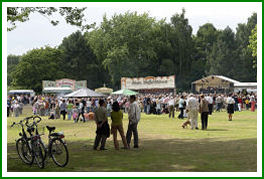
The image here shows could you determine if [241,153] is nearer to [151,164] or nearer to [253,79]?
[151,164]

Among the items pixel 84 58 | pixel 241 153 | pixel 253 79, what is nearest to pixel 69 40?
pixel 84 58

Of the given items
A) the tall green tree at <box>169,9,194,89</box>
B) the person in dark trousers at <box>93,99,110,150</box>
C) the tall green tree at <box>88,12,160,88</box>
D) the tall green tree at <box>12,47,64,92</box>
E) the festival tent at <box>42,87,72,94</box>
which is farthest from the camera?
the tall green tree at <box>12,47,64,92</box>

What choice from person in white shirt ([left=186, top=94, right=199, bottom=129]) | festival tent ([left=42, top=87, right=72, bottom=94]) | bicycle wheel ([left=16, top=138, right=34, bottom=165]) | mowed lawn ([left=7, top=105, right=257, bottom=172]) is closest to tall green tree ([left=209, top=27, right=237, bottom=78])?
festival tent ([left=42, top=87, right=72, bottom=94])

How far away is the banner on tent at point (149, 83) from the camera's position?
54844 millimetres

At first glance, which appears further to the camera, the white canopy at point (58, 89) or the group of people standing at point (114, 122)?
the white canopy at point (58, 89)

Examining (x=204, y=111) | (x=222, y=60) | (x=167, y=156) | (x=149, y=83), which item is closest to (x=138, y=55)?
(x=222, y=60)

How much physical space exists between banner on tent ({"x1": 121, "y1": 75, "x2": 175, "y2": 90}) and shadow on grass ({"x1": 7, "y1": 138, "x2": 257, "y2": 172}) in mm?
38668

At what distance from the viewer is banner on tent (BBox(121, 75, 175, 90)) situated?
5484cm

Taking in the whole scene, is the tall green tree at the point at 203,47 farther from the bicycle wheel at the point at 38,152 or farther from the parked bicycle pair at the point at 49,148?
the bicycle wheel at the point at 38,152

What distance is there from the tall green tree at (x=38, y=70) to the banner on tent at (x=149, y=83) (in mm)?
30434

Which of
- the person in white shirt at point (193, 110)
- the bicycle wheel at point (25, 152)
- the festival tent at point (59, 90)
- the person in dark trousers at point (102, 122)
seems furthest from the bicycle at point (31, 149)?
the festival tent at point (59, 90)

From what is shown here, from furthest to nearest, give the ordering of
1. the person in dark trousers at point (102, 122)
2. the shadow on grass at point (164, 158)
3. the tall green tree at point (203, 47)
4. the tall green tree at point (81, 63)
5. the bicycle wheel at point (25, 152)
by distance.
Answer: the tall green tree at point (81, 63) < the tall green tree at point (203, 47) < the person in dark trousers at point (102, 122) < the bicycle wheel at point (25, 152) < the shadow on grass at point (164, 158)

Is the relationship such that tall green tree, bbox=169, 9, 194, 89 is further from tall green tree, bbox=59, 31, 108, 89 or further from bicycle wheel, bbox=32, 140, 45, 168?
bicycle wheel, bbox=32, 140, 45, 168

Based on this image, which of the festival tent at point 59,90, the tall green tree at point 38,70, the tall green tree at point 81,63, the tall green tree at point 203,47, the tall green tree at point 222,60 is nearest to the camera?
the festival tent at point 59,90
